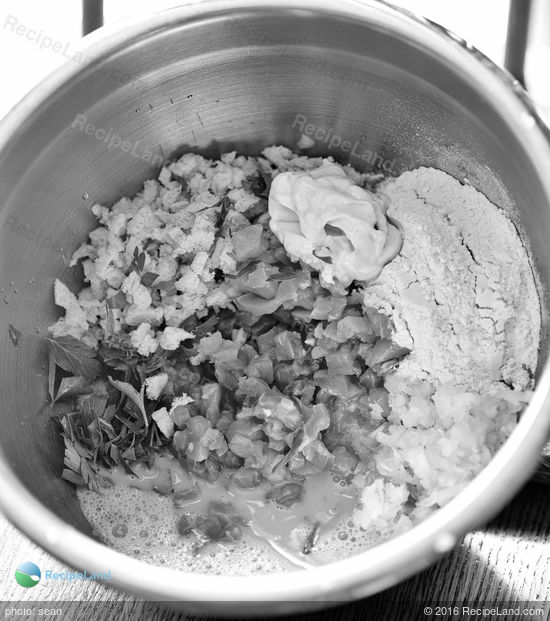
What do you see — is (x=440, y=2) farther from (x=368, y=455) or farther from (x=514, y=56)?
(x=368, y=455)

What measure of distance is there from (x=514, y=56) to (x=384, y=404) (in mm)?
818

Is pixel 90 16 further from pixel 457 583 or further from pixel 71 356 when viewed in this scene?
pixel 457 583

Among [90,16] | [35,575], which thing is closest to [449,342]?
[35,575]

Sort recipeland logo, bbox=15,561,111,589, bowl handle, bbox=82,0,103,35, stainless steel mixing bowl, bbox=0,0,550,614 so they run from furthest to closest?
bowl handle, bbox=82,0,103,35 < recipeland logo, bbox=15,561,111,589 < stainless steel mixing bowl, bbox=0,0,550,614

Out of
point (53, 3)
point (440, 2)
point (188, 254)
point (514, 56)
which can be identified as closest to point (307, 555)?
point (188, 254)

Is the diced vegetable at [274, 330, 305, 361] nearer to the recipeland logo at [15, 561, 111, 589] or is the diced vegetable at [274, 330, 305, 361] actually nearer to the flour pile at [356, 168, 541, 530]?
the flour pile at [356, 168, 541, 530]

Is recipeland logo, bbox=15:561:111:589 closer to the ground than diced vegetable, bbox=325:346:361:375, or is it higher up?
closer to the ground

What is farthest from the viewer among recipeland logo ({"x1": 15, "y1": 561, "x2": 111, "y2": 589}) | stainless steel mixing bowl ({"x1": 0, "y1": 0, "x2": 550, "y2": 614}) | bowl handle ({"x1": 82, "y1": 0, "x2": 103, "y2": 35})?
bowl handle ({"x1": 82, "y1": 0, "x2": 103, "y2": 35})

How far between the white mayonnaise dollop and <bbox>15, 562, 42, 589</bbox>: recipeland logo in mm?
617

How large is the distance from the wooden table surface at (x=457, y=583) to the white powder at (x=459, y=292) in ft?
0.73

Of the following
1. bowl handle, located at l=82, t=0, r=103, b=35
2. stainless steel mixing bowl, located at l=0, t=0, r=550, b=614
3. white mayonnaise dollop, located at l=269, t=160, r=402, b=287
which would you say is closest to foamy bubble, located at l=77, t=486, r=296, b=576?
stainless steel mixing bowl, located at l=0, t=0, r=550, b=614

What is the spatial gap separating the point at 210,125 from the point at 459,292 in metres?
0.49

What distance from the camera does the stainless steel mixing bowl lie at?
0.97m

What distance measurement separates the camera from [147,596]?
0.78m
